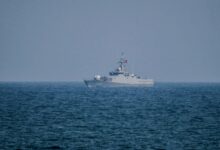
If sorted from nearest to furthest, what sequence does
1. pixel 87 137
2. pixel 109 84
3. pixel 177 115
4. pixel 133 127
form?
pixel 87 137, pixel 133 127, pixel 177 115, pixel 109 84

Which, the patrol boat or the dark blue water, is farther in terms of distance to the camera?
the patrol boat

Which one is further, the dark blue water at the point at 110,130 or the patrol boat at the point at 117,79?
the patrol boat at the point at 117,79

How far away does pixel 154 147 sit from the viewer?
3931 centimetres

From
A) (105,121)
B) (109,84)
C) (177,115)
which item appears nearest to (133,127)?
(105,121)

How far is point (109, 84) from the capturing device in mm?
161750

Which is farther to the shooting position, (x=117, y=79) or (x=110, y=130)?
(x=117, y=79)

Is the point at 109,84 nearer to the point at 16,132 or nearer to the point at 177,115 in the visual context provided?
the point at 177,115

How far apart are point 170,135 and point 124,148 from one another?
7122 millimetres

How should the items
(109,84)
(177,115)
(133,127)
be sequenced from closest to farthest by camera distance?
(133,127)
(177,115)
(109,84)

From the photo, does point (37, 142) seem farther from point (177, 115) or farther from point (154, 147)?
point (177, 115)

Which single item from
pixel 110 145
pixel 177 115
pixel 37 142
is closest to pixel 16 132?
pixel 37 142

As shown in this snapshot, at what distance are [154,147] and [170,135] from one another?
228 inches

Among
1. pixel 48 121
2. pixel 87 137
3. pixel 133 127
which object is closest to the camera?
pixel 87 137

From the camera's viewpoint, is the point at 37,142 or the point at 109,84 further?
the point at 109,84
